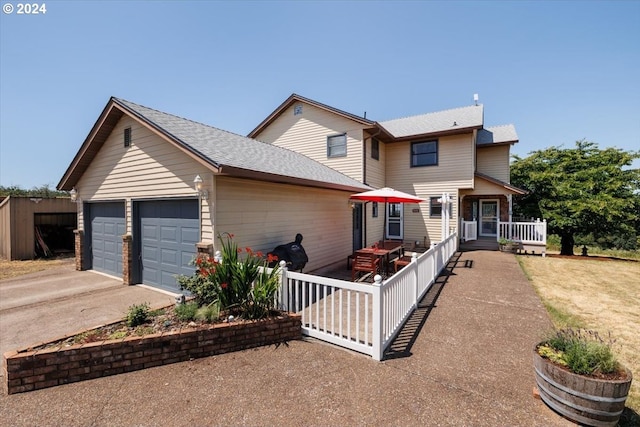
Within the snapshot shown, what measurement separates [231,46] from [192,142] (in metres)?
5.69

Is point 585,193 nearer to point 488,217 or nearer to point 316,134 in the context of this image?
point 488,217

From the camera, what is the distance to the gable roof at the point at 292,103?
1229 centimetres

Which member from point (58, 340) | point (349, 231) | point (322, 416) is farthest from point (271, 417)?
point (349, 231)

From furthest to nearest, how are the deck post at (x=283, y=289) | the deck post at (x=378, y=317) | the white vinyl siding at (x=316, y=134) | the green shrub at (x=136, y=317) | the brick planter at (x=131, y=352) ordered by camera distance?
the white vinyl siding at (x=316, y=134)
the deck post at (x=283, y=289)
the green shrub at (x=136, y=317)
the deck post at (x=378, y=317)
the brick planter at (x=131, y=352)

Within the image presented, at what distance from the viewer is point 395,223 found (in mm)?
15375

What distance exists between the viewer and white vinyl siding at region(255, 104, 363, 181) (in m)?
12.8

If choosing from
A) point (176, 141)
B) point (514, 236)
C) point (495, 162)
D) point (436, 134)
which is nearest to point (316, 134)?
point (436, 134)

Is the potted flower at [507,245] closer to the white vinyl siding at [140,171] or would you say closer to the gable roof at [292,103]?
the gable roof at [292,103]

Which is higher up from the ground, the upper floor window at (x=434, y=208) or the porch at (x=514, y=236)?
the upper floor window at (x=434, y=208)

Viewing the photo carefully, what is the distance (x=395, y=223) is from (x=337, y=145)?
219 inches

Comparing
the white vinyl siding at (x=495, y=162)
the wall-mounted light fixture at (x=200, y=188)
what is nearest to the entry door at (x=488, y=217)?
the white vinyl siding at (x=495, y=162)

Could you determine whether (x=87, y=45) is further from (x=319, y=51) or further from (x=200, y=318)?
(x=200, y=318)

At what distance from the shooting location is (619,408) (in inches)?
104

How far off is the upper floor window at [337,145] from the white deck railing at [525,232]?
9162mm
